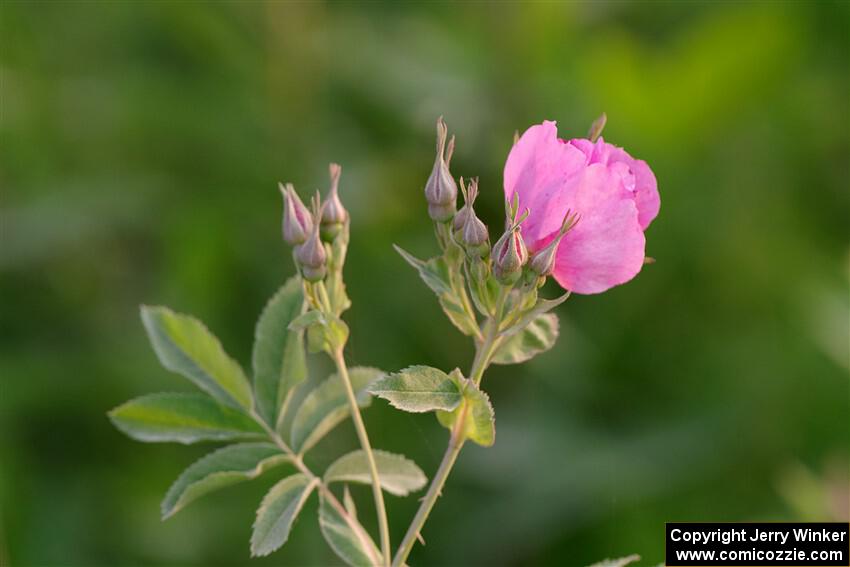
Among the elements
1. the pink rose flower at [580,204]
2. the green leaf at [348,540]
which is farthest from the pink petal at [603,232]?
the green leaf at [348,540]

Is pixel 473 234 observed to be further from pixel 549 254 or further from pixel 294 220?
pixel 294 220

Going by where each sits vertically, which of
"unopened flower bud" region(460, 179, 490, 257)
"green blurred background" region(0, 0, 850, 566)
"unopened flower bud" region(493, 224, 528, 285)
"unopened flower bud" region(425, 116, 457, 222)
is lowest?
"unopened flower bud" region(493, 224, 528, 285)

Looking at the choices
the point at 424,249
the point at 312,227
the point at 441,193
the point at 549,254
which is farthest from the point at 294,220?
the point at 424,249

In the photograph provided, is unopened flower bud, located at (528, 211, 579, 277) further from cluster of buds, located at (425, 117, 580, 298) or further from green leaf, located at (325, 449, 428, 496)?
green leaf, located at (325, 449, 428, 496)

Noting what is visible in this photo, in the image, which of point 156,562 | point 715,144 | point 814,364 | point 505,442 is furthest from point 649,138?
point 156,562

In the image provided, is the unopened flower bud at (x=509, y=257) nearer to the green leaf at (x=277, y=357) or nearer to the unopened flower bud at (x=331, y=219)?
the unopened flower bud at (x=331, y=219)

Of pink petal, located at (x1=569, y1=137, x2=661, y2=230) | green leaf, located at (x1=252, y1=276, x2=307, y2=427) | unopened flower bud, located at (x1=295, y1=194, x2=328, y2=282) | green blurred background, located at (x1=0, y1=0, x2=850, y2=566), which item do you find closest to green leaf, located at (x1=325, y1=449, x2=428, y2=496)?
green leaf, located at (x1=252, y1=276, x2=307, y2=427)

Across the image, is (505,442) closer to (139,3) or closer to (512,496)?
(512,496)
